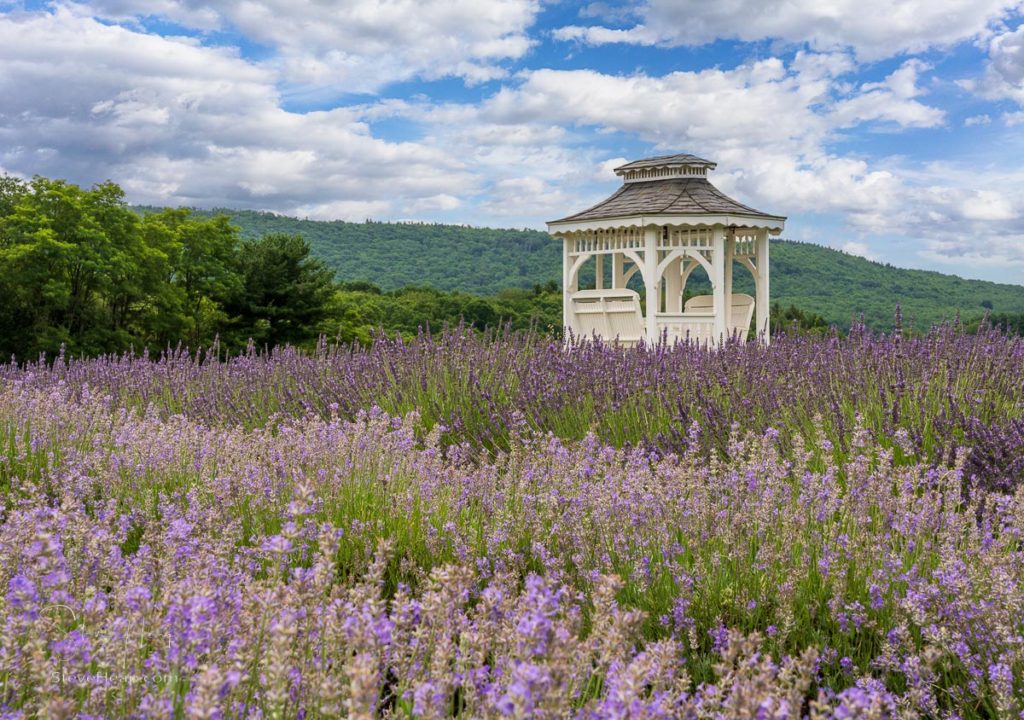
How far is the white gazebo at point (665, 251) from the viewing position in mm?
14133

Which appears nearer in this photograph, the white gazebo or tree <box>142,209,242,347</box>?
the white gazebo

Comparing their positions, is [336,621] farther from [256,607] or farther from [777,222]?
[777,222]

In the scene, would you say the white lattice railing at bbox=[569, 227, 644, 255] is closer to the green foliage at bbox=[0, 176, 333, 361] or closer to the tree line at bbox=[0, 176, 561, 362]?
the tree line at bbox=[0, 176, 561, 362]

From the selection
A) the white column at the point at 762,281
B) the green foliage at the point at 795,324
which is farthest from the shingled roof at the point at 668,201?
the green foliage at the point at 795,324

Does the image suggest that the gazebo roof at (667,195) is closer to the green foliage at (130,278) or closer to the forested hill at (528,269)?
the green foliage at (130,278)

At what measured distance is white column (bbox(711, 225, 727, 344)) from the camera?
14.3 meters

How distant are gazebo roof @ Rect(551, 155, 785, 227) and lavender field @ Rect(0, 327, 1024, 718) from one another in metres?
8.09

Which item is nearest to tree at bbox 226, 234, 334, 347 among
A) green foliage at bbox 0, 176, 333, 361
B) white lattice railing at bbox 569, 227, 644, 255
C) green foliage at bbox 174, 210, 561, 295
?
green foliage at bbox 0, 176, 333, 361

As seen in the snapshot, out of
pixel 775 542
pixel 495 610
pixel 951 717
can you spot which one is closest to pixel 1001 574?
pixel 951 717

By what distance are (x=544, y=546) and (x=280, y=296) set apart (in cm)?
2299

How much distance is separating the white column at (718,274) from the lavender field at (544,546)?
785 cm

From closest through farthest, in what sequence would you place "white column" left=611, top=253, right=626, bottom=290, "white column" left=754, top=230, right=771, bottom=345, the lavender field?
1. the lavender field
2. "white column" left=754, top=230, right=771, bottom=345
3. "white column" left=611, top=253, right=626, bottom=290

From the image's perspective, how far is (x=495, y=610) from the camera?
1.97 meters

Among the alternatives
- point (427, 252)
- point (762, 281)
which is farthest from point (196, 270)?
point (427, 252)
